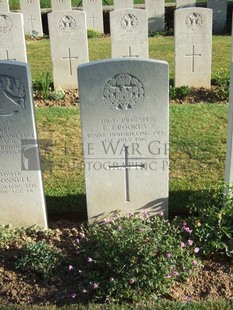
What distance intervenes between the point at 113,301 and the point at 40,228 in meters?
1.34

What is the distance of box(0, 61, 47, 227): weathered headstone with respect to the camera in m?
4.05

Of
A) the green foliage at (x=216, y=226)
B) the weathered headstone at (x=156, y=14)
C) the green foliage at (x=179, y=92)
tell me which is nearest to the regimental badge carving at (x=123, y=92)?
the green foliage at (x=216, y=226)

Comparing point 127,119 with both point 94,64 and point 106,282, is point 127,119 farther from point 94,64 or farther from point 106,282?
point 106,282

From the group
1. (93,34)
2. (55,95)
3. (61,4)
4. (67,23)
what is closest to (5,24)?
(67,23)

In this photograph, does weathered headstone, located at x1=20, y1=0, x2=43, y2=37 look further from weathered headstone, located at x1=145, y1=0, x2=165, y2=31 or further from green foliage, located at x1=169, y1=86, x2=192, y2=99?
green foliage, located at x1=169, y1=86, x2=192, y2=99

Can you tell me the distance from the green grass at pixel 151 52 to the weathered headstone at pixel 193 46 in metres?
0.76

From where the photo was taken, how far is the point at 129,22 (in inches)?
336

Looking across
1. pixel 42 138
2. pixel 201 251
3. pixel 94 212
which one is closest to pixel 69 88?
pixel 42 138

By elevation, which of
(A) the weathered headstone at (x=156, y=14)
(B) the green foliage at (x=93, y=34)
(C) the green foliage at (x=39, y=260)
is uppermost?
(A) the weathered headstone at (x=156, y=14)

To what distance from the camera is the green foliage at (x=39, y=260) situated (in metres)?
3.97

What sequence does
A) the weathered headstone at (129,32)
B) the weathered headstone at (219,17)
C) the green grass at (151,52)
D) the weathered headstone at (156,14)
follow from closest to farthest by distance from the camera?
the weathered headstone at (129,32) < the green grass at (151,52) < the weathered headstone at (219,17) < the weathered headstone at (156,14)

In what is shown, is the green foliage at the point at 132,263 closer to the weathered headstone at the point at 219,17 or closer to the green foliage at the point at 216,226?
the green foliage at the point at 216,226

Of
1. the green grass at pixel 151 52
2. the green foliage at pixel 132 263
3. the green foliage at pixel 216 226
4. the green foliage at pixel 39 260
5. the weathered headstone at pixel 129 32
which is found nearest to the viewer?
the green foliage at pixel 132 263

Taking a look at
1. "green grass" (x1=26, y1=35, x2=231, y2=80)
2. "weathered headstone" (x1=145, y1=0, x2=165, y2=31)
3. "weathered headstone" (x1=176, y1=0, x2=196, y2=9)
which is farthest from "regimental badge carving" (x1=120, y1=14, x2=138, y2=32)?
"weathered headstone" (x1=176, y1=0, x2=196, y2=9)
